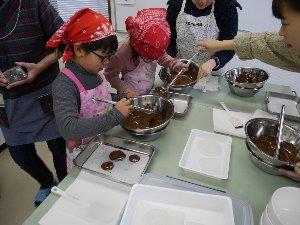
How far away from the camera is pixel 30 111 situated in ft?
4.48

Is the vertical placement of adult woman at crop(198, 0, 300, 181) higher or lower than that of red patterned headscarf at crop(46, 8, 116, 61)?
lower

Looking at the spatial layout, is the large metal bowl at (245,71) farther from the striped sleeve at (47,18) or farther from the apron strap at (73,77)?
the striped sleeve at (47,18)

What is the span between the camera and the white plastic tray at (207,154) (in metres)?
0.96

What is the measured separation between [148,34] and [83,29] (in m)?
0.32

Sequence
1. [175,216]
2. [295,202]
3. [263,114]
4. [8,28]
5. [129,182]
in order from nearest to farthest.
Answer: [295,202] → [175,216] → [129,182] → [8,28] → [263,114]

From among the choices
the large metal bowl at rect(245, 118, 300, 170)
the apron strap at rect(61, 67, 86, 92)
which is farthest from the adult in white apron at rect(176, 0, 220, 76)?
the apron strap at rect(61, 67, 86, 92)

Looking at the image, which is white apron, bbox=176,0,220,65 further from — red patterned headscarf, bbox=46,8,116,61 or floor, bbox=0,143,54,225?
floor, bbox=0,143,54,225

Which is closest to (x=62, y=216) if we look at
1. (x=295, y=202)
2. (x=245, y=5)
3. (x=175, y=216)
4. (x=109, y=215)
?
(x=109, y=215)

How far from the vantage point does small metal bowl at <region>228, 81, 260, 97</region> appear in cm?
142

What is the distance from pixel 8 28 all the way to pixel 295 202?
4.28ft

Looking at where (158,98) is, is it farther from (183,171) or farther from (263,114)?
(263,114)

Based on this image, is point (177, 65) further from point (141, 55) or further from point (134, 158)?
point (134, 158)

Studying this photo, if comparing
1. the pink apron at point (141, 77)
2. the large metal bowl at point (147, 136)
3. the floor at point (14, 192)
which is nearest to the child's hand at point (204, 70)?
the pink apron at point (141, 77)

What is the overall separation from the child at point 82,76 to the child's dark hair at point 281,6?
0.60 m
